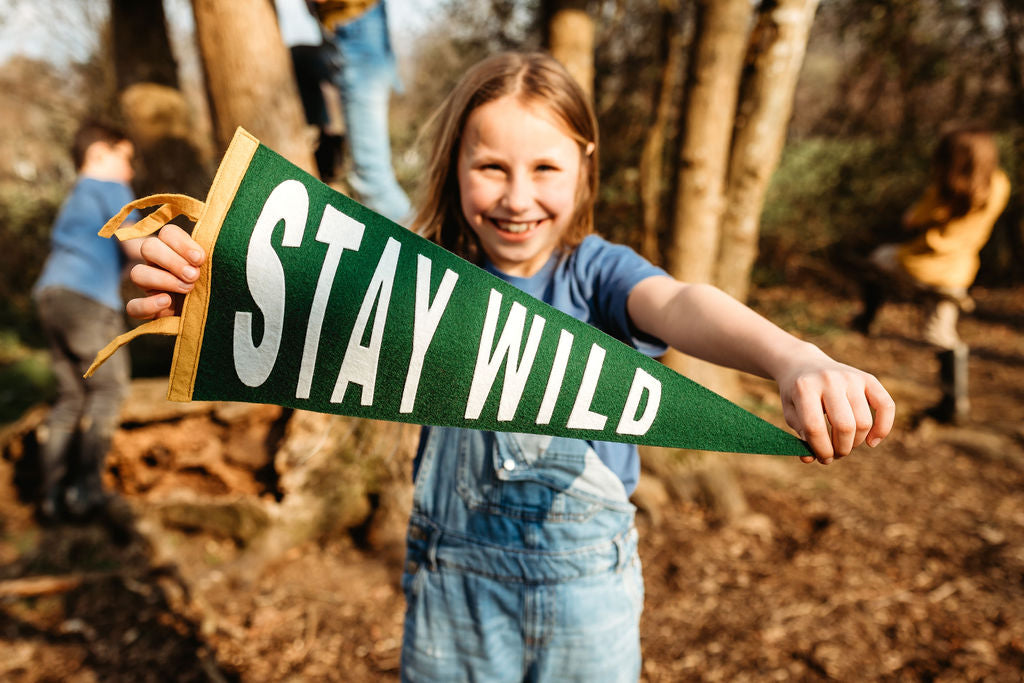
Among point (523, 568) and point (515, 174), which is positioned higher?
point (515, 174)

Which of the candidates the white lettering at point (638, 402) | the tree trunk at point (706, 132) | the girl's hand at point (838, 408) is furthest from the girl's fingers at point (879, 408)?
the tree trunk at point (706, 132)

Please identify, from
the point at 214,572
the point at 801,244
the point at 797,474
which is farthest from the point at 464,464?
the point at 801,244

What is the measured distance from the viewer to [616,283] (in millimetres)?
1247

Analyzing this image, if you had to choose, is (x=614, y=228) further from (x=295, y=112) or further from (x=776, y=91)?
(x=295, y=112)

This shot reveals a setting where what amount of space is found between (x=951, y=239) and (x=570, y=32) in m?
3.47

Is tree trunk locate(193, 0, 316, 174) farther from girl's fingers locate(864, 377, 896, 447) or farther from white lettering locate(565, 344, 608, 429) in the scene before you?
girl's fingers locate(864, 377, 896, 447)

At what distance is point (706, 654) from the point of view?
8.42 ft

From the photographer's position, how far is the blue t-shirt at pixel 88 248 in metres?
3.23

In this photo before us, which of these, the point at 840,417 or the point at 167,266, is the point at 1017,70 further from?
the point at 167,266

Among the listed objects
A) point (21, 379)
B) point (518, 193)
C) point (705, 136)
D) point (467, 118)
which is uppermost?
point (705, 136)

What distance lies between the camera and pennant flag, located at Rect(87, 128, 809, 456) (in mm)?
842

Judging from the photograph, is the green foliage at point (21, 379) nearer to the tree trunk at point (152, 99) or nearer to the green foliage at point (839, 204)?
the tree trunk at point (152, 99)

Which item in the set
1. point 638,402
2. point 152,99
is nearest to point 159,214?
point 638,402

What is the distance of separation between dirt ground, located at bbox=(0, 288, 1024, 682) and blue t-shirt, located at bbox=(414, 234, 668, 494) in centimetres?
166
